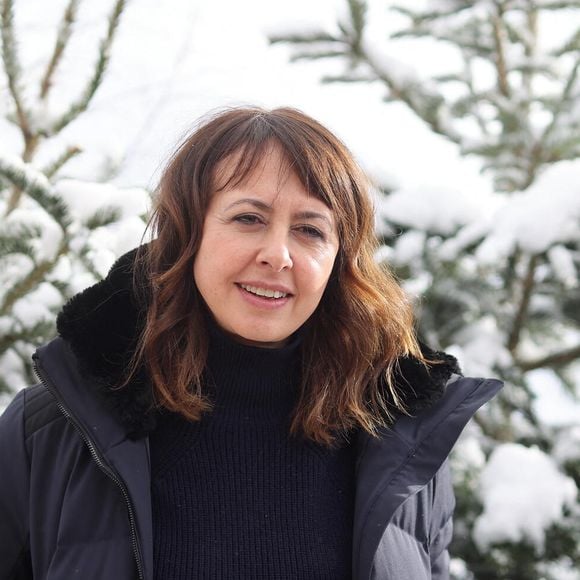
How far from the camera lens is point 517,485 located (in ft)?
7.58

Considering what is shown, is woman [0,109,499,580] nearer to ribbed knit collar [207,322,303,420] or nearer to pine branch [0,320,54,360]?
ribbed knit collar [207,322,303,420]

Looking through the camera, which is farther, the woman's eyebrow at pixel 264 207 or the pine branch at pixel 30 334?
the pine branch at pixel 30 334

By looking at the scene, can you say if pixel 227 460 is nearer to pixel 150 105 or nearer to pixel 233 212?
pixel 233 212

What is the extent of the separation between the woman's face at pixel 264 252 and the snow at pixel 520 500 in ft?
3.25

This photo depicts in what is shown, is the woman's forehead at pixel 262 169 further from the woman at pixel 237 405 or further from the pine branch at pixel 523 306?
the pine branch at pixel 523 306

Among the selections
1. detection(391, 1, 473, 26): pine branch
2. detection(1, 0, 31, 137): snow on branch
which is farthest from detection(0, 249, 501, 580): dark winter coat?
detection(391, 1, 473, 26): pine branch

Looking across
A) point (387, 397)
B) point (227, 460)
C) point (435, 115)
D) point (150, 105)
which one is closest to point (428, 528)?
point (387, 397)

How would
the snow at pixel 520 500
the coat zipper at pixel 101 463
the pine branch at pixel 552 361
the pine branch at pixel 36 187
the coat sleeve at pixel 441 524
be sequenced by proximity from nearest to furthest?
the coat zipper at pixel 101 463 → the coat sleeve at pixel 441 524 → the pine branch at pixel 36 187 → the snow at pixel 520 500 → the pine branch at pixel 552 361

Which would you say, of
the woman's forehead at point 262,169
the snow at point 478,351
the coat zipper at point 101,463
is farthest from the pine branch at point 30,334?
the snow at point 478,351

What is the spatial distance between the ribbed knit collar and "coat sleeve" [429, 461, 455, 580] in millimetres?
436

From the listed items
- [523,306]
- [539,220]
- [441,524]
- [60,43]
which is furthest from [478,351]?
[60,43]

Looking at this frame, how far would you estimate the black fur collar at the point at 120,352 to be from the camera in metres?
1.65

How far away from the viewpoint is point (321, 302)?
6.47 ft

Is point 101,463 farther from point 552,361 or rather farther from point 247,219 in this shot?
point 552,361
